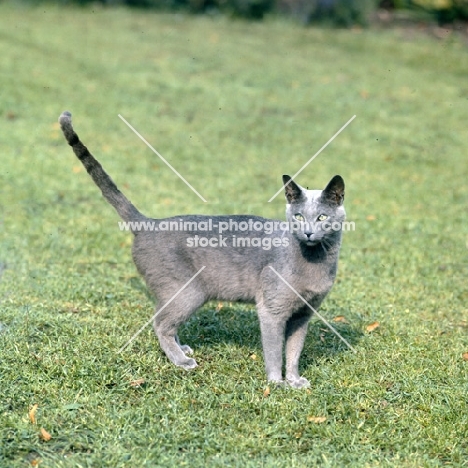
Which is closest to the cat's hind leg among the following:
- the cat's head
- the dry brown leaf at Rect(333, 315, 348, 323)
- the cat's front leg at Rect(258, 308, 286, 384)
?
the cat's front leg at Rect(258, 308, 286, 384)

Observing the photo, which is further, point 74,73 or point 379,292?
point 74,73

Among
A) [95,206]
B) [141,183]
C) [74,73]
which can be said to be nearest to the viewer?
[95,206]

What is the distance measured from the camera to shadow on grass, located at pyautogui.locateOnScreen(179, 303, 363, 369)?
4.73 metres

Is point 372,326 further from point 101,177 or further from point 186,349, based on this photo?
point 101,177

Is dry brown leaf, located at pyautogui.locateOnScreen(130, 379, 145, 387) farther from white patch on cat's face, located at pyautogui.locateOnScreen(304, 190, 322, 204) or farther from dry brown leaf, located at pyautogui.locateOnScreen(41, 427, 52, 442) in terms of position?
white patch on cat's face, located at pyautogui.locateOnScreen(304, 190, 322, 204)

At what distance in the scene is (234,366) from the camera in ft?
14.6

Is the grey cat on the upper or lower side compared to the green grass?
upper

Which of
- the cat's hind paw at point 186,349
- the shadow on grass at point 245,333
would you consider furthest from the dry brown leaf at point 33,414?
the shadow on grass at point 245,333

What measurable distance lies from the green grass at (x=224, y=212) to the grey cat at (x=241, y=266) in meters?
0.24

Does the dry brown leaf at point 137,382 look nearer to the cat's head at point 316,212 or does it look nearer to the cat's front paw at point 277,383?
the cat's front paw at point 277,383

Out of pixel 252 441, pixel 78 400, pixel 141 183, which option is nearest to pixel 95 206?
pixel 141 183

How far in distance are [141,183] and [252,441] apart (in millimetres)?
5174

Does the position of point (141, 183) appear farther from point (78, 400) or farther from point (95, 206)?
point (78, 400)

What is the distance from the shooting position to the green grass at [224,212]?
3756 millimetres
